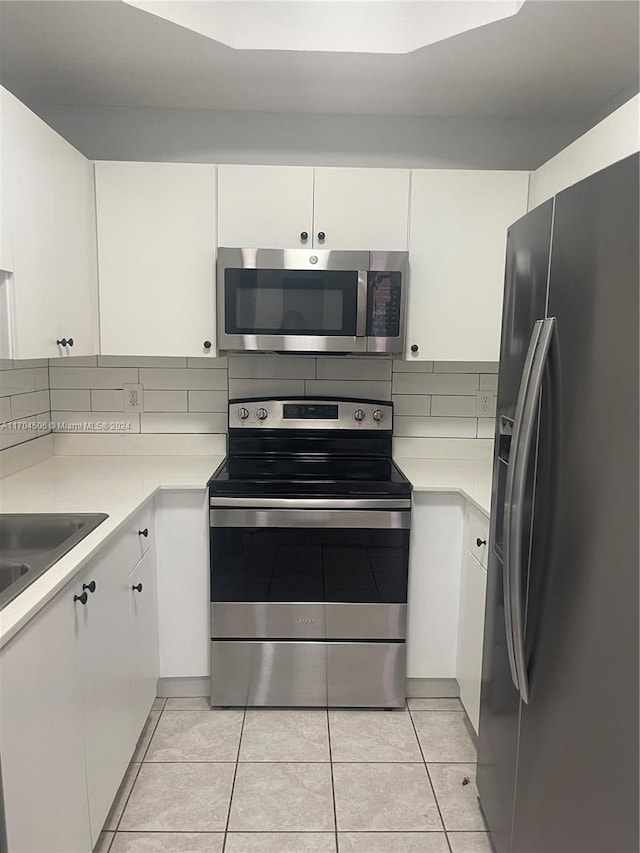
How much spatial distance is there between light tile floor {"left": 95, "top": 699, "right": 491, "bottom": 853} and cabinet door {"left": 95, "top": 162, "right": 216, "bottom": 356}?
146cm

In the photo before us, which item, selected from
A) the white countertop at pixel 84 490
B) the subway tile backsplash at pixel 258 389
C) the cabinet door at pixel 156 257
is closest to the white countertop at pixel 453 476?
the subway tile backsplash at pixel 258 389

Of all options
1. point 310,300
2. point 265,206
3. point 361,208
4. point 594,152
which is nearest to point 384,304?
point 310,300

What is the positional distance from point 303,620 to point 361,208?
162cm

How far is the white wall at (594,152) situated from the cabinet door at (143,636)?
6.05 feet

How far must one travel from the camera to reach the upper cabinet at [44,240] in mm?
1658

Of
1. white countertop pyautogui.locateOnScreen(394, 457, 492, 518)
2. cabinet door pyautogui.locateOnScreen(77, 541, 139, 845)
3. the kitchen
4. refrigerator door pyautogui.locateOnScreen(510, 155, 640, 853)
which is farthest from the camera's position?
white countertop pyautogui.locateOnScreen(394, 457, 492, 518)

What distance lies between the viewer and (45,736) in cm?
123

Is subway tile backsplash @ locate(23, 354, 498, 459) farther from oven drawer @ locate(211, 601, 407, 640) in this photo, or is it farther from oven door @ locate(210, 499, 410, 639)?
oven drawer @ locate(211, 601, 407, 640)

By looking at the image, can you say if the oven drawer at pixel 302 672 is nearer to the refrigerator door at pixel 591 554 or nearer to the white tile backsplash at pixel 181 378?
the refrigerator door at pixel 591 554

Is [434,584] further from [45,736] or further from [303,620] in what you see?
[45,736]

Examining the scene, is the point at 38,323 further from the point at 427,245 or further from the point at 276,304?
the point at 427,245

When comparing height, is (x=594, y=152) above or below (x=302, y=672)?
above

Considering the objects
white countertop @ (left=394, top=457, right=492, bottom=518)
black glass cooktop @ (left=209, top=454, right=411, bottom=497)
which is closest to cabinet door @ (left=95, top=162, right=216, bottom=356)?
black glass cooktop @ (left=209, top=454, right=411, bottom=497)

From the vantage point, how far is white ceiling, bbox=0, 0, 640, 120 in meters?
1.83
